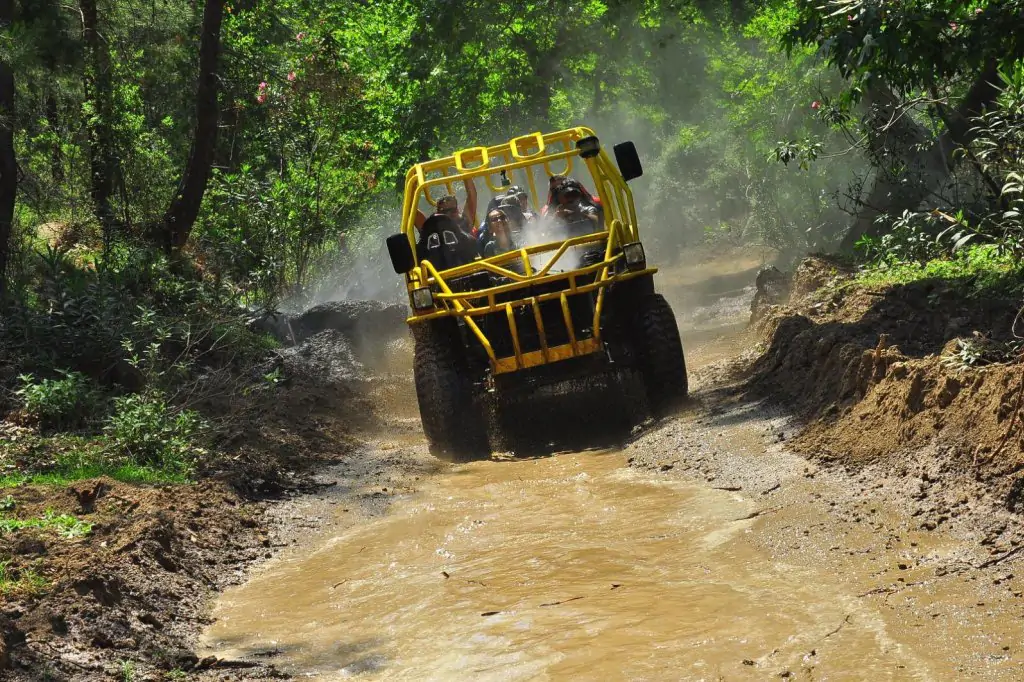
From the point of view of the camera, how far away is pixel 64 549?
6.11 m

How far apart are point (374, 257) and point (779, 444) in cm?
2621

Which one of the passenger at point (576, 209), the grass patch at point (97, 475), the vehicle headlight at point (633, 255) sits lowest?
the grass patch at point (97, 475)

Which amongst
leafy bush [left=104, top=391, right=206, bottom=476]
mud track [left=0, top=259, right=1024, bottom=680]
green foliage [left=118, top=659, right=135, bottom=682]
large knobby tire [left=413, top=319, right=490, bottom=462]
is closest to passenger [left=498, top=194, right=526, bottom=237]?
large knobby tire [left=413, top=319, right=490, bottom=462]

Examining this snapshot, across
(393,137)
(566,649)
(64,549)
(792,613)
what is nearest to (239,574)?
(64,549)

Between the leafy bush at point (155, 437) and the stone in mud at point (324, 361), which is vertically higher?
the stone in mud at point (324, 361)

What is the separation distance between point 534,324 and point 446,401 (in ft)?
3.17

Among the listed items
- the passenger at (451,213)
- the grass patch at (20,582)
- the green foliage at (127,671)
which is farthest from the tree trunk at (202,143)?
the green foliage at (127,671)

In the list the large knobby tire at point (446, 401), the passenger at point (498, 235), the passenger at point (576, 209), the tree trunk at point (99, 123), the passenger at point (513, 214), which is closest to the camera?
the large knobby tire at point (446, 401)

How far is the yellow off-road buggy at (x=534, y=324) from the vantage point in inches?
375

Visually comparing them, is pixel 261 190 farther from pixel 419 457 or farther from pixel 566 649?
pixel 566 649

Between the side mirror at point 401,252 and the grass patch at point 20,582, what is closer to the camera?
the grass patch at point 20,582

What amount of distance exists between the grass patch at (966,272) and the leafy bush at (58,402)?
6.85 meters

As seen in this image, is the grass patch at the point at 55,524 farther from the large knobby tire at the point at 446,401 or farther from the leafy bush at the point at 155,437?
the large knobby tire at the point at 446,401

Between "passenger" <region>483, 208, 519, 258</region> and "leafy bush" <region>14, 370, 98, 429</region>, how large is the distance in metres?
3.60
